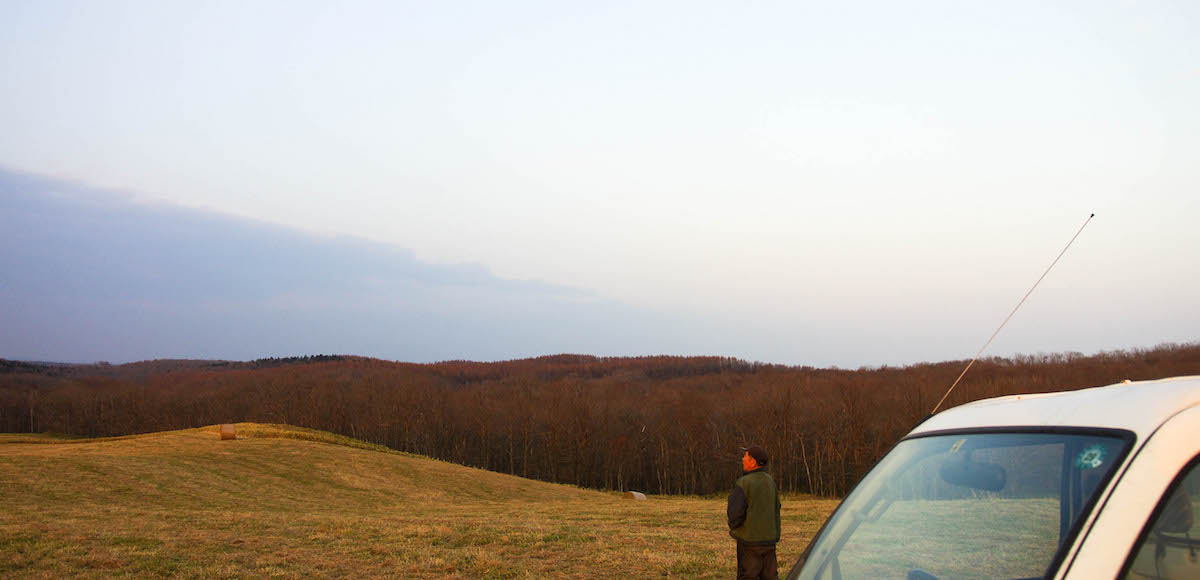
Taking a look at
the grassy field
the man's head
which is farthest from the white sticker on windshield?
the grassy field

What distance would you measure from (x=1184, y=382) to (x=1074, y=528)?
689 mm

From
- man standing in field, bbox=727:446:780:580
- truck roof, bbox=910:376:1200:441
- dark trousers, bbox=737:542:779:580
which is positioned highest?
truck roof, bbox=910:376:1200:441

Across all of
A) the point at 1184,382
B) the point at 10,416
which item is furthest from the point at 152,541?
the point at 10,416

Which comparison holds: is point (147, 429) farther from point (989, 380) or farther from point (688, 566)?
point (688, 566)

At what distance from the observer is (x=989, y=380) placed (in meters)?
89.7

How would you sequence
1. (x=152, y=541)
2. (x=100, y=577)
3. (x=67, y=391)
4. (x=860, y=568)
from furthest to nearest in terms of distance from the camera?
(x=67, y=391) → (x=152, y=541) → (x=100, y=577) → (x=860, y=568)

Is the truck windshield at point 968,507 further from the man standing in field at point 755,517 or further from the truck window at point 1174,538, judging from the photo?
the man standing in field at point 755,517

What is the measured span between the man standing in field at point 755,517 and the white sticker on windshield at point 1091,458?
6837 millimetres

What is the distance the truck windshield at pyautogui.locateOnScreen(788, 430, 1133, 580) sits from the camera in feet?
7.79

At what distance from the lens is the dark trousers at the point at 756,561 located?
30.2 ft

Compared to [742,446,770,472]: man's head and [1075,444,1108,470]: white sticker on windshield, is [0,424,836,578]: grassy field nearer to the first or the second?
[742,446,770,472]: man's head

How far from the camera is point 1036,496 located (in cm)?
264

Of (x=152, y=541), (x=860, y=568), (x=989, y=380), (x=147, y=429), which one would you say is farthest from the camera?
(x=147, y=429)

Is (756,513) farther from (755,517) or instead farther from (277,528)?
(277,528)
